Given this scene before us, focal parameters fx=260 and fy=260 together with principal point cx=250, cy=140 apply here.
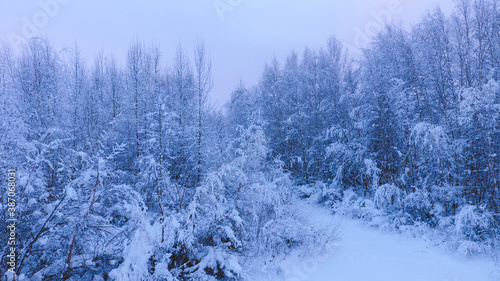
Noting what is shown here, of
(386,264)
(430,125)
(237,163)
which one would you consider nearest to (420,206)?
(430,125)

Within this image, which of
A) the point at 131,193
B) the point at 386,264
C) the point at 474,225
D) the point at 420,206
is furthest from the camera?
the point at 420,206

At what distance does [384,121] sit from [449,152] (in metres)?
3.01

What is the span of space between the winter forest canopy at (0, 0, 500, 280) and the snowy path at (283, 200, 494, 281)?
1.81 feet

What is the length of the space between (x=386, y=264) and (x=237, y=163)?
5.18 metres

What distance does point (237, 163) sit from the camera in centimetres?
863

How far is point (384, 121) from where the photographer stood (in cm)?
1257

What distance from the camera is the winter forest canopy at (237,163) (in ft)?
17.0

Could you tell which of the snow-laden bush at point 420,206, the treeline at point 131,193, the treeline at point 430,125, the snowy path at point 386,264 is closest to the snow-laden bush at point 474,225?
the treeline at point 430,125

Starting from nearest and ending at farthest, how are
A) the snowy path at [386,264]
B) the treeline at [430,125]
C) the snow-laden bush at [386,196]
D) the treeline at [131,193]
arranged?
the treeline at [131,193] < the snowy path at [386,264] < the treeline at [430,125] < the snow-laden bush at [386,196]

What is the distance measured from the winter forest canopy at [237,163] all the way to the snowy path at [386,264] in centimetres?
55

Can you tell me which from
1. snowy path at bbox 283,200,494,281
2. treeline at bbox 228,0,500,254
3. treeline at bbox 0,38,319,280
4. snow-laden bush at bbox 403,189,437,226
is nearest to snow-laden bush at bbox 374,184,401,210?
treeline at bbox 228,0,500,254

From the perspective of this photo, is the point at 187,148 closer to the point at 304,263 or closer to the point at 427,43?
the point at 304,263

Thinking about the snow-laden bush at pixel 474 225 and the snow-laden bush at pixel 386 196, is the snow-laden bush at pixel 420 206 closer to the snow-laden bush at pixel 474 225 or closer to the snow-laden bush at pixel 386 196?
the snow-laden bush at pixel 386 196

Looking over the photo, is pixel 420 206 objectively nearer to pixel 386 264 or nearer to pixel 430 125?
pixel 430 125
